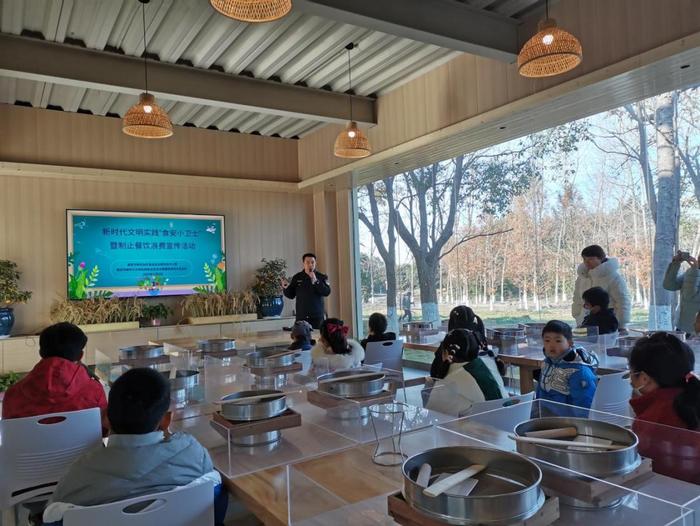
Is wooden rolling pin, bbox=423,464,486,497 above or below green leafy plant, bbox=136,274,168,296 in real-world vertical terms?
below

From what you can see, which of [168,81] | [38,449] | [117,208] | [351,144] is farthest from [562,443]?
[117,208]

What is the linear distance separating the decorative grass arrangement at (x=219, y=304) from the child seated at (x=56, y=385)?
4.84 meters

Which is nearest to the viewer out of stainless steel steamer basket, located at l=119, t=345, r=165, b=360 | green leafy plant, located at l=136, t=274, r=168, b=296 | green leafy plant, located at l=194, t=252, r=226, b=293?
stainless steel steamer basket, located at l=119, t=345, r=165, b=360

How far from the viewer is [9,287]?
19.8 feet

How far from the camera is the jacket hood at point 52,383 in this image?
7.41ft

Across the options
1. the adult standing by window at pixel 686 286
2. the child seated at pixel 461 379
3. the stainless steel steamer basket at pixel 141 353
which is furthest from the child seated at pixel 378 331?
the adult standing by window at pixel 686 286

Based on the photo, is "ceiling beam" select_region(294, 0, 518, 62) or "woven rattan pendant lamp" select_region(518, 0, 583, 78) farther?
"ceiling beam" select_region(294, 0, 518, 62)

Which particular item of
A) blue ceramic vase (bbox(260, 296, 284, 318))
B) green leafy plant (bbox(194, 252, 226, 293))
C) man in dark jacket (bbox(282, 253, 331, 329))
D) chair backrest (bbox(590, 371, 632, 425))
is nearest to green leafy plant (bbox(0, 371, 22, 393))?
green leafy plant (bbox(194, 252, 226, 293))

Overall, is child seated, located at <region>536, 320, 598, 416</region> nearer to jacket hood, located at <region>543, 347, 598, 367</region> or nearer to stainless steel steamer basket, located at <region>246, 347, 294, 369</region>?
jacket hood, located at <region>543, 347, 598, 367</region>

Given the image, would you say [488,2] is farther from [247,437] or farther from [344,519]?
[344,519]

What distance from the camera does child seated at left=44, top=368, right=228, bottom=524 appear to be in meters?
1.37

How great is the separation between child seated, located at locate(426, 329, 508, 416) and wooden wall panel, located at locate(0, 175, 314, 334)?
221 inches

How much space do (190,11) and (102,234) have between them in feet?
11.7

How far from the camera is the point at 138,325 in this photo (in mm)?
6723
